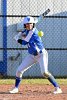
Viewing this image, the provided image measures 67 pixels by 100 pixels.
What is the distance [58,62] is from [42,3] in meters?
2.02

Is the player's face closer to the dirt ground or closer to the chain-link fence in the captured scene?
the dirt ground

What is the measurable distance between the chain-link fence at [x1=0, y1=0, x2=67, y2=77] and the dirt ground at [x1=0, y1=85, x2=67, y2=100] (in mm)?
2638

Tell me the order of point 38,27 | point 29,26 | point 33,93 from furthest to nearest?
1. point 38,27
2. point 33,93
3. point 29,26

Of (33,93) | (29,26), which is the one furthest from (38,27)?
(29,26)

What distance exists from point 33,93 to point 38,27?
13.9ft

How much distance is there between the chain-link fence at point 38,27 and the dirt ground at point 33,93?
8.66 feet

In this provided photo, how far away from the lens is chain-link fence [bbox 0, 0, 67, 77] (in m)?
13.6

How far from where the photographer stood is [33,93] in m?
9.85

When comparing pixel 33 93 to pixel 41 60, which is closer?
pixel 41 60

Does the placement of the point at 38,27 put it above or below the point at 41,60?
above

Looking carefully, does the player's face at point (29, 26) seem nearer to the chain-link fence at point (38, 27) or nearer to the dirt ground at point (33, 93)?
the dirt ground at point (33, 93)

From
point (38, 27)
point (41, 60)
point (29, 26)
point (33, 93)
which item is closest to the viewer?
point (29, 26)

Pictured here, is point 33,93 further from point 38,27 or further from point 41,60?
point 38,27

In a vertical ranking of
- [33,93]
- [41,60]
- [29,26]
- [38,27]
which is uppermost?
[29,26]
